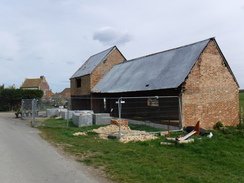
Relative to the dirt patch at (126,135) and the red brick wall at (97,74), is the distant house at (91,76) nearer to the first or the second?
the red brick wall at (97,74)

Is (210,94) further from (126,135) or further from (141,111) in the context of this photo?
(126,135)

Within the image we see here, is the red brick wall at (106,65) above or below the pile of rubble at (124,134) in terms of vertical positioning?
above

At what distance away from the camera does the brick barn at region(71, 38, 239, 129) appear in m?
13.2

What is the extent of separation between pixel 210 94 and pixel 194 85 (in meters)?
1.51

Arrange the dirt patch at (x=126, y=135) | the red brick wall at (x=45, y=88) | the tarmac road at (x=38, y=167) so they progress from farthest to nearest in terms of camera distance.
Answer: the red brick wall at (x=45, y=88)
the dirt patch at (x=126, y=135)
the tarmac road at (x=38, y=167)

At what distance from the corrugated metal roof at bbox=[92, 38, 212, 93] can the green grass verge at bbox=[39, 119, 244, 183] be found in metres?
5.07

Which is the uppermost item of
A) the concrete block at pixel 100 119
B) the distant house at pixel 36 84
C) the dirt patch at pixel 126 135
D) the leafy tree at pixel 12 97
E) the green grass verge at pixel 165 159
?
the distant house at pixel 36 84

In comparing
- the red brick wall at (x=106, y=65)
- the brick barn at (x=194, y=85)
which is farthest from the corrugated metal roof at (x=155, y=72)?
the red brick wall at (x=106, y=65)

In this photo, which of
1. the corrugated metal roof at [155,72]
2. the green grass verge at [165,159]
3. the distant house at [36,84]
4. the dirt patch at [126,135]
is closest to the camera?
the green grass verge at [165,159]

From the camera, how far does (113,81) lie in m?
21.0

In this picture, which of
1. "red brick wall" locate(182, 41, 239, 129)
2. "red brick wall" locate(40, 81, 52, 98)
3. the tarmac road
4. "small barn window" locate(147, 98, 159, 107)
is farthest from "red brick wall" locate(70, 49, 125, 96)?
"red brick wall" locate(40, 81, 52, 98)

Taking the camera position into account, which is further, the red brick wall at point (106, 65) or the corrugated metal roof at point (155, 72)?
the red brick wall at point (106, 65)

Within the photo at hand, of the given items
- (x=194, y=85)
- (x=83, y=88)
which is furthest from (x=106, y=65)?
(x=194, y=85)

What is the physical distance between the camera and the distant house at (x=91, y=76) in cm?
2380
